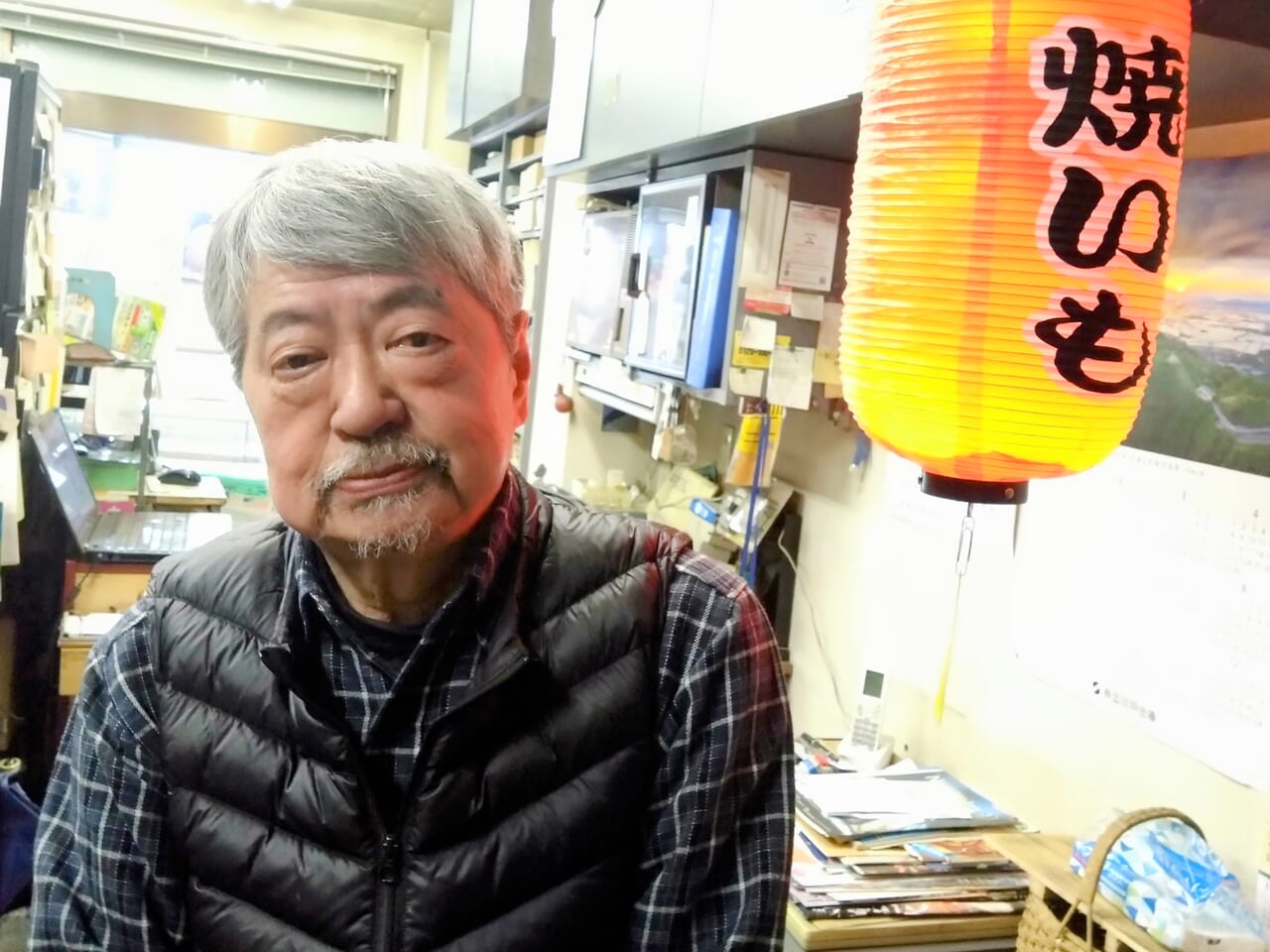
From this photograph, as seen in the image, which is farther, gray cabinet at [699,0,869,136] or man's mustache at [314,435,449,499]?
gray cabinet at [699,0,869,136]

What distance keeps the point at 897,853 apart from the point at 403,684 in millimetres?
844

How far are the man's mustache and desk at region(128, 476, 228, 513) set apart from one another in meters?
2.96

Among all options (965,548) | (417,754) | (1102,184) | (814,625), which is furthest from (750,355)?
(417,754)

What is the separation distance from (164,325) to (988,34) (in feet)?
13.3

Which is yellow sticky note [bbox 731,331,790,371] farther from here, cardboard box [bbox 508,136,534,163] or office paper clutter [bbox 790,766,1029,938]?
cardboard box [bbox 508,136,534,163]

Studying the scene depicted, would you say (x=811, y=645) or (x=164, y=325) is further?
(x=164, y=325)

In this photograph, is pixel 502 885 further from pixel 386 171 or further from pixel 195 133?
pixel 195 133

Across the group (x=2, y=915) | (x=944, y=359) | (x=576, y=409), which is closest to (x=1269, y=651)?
(x=944, y=359)

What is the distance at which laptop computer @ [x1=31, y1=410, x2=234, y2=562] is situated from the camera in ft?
9.16

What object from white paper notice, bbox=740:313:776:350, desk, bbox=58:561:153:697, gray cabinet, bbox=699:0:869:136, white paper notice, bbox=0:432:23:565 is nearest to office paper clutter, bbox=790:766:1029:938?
white paper notice, bbox=740:313:776:350

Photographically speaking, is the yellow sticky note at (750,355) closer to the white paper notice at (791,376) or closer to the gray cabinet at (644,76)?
the white paper notice at (791,376)

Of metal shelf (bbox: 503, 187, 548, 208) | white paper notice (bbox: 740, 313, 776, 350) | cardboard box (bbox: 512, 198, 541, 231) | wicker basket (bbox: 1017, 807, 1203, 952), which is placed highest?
metal shelf (bbox: 503, 187, 548, 208)

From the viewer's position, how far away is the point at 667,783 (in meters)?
0.93

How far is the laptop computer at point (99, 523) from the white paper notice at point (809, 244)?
164cm
